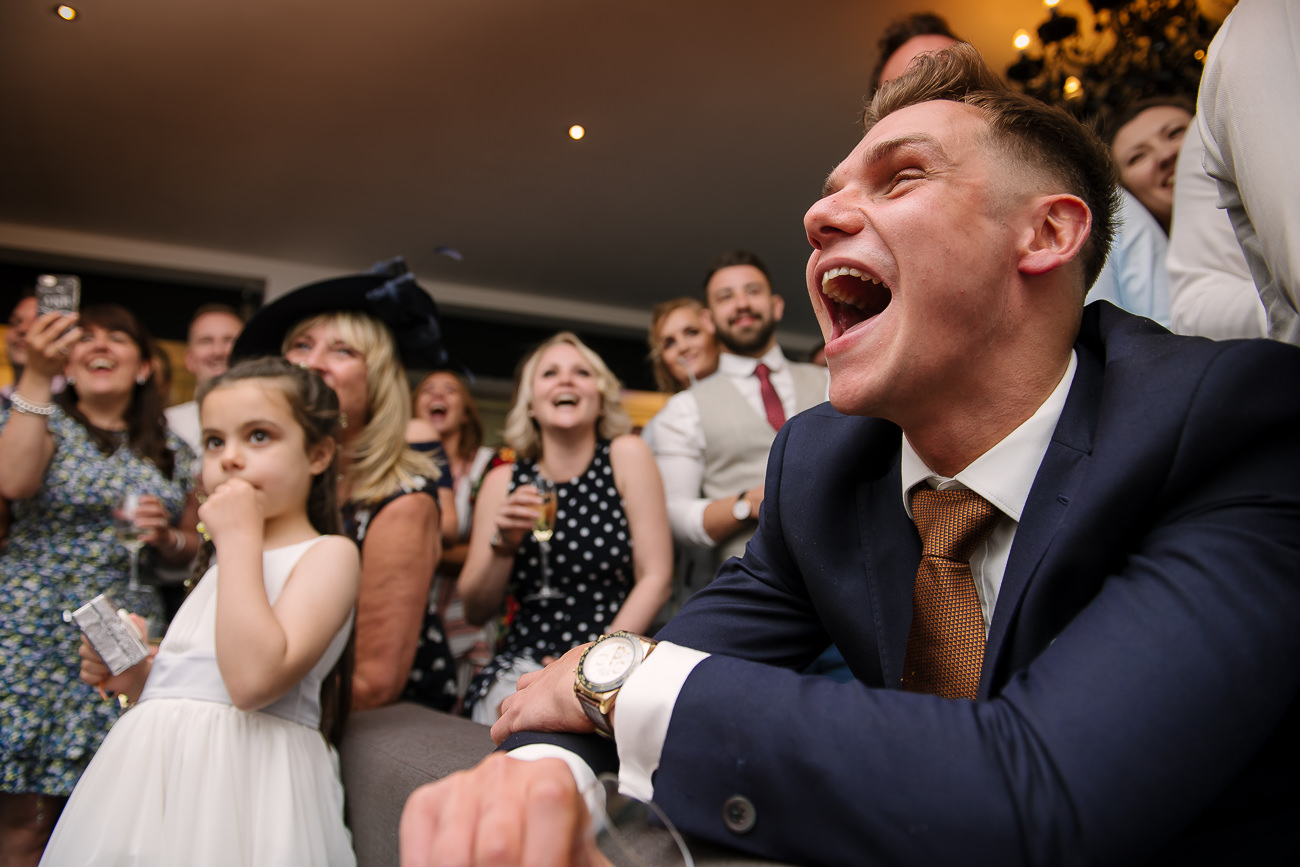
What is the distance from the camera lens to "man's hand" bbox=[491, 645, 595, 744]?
93cm

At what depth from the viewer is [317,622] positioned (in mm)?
1490

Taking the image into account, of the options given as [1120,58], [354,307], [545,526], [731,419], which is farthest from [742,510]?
[1120,58]

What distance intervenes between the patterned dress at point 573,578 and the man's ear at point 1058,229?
169 cm

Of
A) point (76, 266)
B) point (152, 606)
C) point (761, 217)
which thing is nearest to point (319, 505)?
point (152, 606)

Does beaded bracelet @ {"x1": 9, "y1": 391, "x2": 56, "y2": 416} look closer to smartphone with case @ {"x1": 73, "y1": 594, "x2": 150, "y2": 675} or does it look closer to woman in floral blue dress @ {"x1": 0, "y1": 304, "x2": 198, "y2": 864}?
woman in floral blue dress @ {"x1": 0, "y1": 304, "x2": 198, "y2": 864}

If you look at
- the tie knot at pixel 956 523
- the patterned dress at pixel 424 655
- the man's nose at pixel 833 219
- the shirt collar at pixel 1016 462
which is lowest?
the patterned dress at pixel 424 655

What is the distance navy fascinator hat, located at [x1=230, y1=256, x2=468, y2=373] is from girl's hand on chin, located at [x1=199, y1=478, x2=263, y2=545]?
108cm

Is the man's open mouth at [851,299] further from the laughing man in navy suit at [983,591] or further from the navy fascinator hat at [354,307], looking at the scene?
the navy fascinator hat at [354,307]

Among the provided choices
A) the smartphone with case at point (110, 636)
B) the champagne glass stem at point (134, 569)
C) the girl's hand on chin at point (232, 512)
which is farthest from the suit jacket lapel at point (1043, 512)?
the champagne glass stem at point (134, 569)

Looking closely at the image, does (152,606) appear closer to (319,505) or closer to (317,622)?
(319,505)

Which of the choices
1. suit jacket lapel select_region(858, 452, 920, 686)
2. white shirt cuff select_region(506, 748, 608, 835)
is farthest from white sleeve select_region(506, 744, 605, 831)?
suit jacket lapel select_region(858, 452, 920, 686)

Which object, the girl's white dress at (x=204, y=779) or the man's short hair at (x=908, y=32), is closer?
the girl's white dress at (x=204, y=779)

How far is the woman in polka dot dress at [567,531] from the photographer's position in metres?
2.36

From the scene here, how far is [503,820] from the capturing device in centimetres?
63
